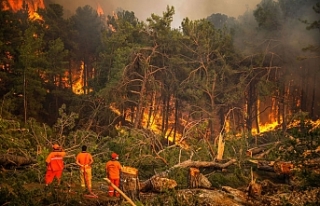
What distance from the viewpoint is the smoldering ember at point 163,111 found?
7.11 m

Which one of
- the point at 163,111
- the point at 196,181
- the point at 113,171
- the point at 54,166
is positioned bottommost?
the point at 196,181

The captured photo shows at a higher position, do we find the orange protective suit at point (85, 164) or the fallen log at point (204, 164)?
the orange protective suit at point (85, 164)

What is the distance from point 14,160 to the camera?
8.84 metres

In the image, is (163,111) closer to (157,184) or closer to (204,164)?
(204,164)

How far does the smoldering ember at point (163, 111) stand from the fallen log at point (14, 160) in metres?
0.03

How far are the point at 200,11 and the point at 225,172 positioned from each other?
1704 inches

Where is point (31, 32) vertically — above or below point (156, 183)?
above

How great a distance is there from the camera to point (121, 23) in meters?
22.9

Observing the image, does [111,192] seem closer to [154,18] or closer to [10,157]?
[10,157]

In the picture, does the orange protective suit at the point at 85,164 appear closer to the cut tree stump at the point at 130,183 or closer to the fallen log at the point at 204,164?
the cut tree stump at the point at 130,183

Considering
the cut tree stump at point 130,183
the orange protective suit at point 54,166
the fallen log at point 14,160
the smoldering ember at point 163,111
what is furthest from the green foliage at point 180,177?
the fallen log at point 14,160

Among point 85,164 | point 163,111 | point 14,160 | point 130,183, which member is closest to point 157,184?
point 130,183

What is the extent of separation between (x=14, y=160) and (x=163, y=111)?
18.1 metres

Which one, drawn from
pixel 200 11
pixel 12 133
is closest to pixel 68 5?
pixel 200 11
